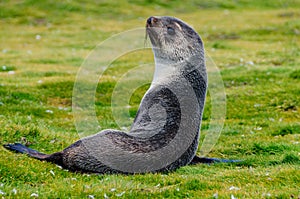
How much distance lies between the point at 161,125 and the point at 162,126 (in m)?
0.04

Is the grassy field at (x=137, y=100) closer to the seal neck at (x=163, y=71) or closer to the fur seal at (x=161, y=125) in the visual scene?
the fur seal at (x=161, y=125)

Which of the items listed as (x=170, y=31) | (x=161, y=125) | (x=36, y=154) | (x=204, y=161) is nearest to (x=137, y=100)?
(x=170, y=31)

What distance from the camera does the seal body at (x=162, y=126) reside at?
8.96m

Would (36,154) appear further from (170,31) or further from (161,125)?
(170,31)

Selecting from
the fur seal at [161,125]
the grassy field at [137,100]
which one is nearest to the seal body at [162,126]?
the fur seal at [161,125]

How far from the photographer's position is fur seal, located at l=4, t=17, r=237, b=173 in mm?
8961

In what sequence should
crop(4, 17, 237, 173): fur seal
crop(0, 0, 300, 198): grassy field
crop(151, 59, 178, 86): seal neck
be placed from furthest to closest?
crop(151, 59, 178, 86): seal neck, crop(4, 17, 237, 173): fur seal, crop(0, 0, 300, 198): grassy field

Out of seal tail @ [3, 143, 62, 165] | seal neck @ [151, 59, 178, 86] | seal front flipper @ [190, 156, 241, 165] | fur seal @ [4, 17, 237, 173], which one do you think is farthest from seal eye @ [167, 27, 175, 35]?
seal tail @ [3, 143, 62, 165]

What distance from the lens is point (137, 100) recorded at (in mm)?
19156

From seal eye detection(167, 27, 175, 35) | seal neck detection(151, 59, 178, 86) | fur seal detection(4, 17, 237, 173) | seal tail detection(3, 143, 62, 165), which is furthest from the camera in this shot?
seal eye detection(167, 27, 175, 35)

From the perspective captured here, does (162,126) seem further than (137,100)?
No

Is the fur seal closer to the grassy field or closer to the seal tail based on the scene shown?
the seal tail

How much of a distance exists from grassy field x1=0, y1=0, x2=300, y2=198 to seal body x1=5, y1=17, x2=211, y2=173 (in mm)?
253

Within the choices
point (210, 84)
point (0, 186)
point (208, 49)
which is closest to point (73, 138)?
point (0, 186)
